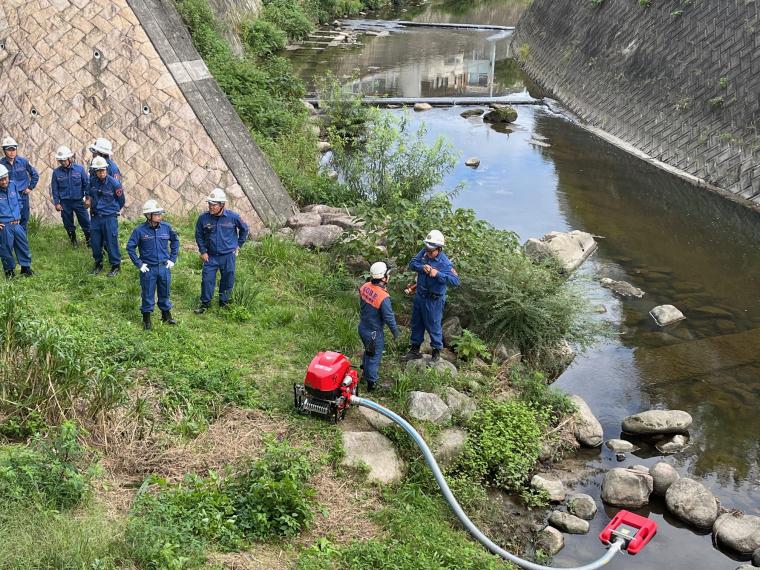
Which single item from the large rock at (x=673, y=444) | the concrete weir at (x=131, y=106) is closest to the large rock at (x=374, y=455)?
the large rock at (x=673, y=444)

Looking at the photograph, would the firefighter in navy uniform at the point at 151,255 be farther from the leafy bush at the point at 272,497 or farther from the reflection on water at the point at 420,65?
the reflection on water at the point at 420,65

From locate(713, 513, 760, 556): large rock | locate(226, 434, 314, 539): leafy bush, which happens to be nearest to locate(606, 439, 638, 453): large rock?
locate(713, 513, 760, 556): large rock

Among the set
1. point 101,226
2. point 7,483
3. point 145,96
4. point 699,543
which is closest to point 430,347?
point 699,543

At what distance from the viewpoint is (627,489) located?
843 cm

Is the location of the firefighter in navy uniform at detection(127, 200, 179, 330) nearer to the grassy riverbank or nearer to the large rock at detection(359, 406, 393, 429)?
the grassy riverbank

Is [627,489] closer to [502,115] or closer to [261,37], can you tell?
[502,115]

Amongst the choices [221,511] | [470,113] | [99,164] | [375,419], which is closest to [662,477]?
[375,419]

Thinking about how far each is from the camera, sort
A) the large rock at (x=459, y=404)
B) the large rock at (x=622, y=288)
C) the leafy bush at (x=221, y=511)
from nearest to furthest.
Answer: the leafy bush at (x=221, y=511) < the large rock at (x=459, y=404) < the large rock at (x=622, y=288)

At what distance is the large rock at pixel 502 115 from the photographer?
24.2m

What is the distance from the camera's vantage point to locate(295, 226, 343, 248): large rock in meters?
12.2

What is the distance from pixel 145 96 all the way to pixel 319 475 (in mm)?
8699

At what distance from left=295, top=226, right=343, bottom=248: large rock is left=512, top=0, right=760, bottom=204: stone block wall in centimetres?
993

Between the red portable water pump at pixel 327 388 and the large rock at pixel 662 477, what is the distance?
141 inches

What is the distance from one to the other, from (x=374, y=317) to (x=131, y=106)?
7299 millimetres
